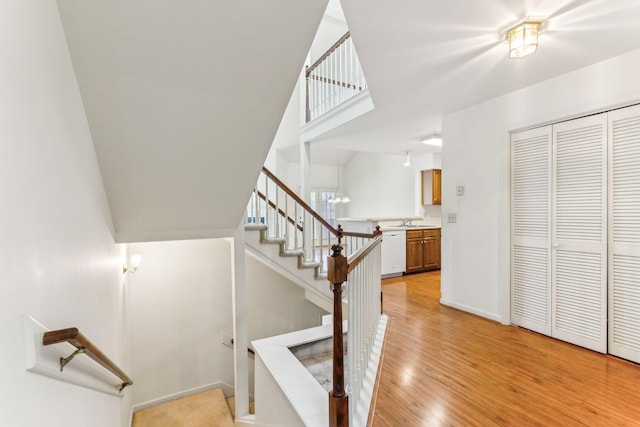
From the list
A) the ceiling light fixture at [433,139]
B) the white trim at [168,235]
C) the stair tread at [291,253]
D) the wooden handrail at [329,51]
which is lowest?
the stair tread at [291,253]

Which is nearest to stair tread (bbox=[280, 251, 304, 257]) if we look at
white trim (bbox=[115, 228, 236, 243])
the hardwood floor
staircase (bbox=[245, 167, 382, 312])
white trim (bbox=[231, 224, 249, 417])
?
staircase (bbox=[245, 167, 382, 312])

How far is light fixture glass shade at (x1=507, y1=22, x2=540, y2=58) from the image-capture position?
185 centimetres

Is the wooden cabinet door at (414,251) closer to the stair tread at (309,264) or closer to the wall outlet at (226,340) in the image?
the stair tread at (309,264)

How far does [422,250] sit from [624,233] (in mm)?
3245

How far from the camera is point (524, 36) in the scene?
1.87m

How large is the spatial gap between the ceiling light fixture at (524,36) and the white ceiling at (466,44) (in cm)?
6

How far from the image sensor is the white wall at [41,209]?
0.75 m

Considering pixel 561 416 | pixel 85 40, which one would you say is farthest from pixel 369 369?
pixel 85 40

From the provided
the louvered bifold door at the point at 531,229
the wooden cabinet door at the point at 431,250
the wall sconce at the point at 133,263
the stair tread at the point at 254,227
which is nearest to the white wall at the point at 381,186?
the wooden cabinet door at the point at 431,250

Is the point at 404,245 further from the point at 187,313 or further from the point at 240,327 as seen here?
the point at 187,313

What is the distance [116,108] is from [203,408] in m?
3.93

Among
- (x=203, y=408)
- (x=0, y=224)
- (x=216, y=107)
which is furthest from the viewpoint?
(x=203, y=408)

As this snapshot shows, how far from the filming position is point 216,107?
184 cm

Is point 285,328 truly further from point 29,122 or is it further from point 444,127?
point 29,122
